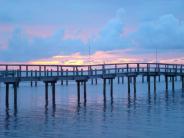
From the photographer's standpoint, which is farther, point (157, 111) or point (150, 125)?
point (157, 111)

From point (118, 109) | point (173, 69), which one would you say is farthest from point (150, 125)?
point (173, 69)

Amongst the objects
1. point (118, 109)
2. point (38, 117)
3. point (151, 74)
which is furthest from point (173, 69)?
point (38, 117)

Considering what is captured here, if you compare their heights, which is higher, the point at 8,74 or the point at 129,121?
the point at 8,74

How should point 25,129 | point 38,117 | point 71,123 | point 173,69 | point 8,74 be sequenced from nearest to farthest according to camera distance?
point 25,129 < point 71,123 < point 38,117 < point 8,74 < point 173,69

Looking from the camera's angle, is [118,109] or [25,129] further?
[118,109]

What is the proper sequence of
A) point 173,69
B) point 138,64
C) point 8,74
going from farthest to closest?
point 173,69 < point 138,64 < point 8,74

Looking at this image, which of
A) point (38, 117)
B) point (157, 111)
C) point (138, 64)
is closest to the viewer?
point (38, 117)

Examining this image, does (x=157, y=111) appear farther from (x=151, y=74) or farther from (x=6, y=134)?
(x=151, y=74)

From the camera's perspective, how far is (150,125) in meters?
29.1

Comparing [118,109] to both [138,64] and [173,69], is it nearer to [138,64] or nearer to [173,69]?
[138,64]

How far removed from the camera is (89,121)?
3156cm

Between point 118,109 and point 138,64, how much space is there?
18.5 meters

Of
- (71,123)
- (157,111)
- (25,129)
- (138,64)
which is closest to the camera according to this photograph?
(25,129)

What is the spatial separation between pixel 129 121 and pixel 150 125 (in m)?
2.27
